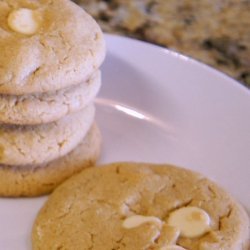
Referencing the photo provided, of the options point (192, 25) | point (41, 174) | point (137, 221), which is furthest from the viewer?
point (192, 25)

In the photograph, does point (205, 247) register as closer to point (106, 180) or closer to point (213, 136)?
point (106, 180)

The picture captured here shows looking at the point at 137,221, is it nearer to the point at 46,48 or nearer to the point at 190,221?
the point at 190,221

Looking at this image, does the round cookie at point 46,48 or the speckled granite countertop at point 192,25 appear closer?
the round cookie at point 46,48

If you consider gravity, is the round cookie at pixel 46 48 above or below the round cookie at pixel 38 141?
above

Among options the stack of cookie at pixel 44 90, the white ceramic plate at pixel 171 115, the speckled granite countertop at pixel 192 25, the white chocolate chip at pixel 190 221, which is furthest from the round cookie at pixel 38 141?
the speckled granite countertop at pixel 192 25

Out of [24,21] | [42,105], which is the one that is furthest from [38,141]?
[24,21]

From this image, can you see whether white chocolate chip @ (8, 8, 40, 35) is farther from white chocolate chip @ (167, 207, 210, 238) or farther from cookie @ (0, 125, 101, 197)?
white chocolate chip @ (167, 207, 210, 238)

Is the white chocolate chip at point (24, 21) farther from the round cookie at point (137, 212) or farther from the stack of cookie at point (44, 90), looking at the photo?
the round cookie at point (137, 212)
